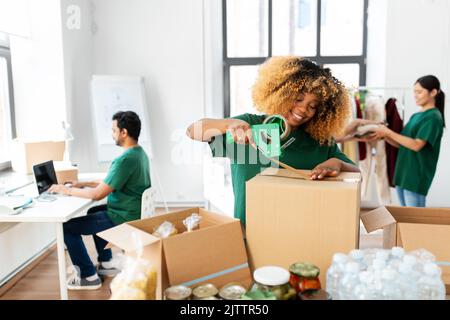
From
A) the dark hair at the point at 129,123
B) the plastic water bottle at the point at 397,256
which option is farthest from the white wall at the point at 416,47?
the plastic water bottle at the point at 397,256

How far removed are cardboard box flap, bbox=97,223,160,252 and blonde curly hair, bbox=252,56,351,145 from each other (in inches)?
25.6

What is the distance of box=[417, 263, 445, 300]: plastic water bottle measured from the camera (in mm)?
875

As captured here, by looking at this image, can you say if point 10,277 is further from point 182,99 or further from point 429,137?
point 429,137

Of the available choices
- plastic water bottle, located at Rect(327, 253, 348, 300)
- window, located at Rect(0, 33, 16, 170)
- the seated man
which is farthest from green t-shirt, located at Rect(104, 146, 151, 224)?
plastic water bottle, located at Rect(327, 253, 348, 300)

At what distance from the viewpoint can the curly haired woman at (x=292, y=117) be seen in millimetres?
1358

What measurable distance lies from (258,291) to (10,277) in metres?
2.64

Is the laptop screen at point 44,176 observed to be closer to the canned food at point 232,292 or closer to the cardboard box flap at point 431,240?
the canned food at point 232,292

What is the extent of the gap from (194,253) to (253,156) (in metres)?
0.50

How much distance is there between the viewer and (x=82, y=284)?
279 centimetres

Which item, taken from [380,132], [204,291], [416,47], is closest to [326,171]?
[204,291]

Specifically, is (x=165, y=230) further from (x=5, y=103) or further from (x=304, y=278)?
(x=5, y=103)

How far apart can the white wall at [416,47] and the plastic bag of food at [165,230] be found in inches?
161

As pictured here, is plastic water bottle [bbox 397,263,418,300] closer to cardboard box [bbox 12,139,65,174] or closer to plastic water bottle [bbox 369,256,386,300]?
plastic water bottle [bbox 369,256,386,300]

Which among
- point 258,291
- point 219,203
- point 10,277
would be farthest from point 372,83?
point 258,291
